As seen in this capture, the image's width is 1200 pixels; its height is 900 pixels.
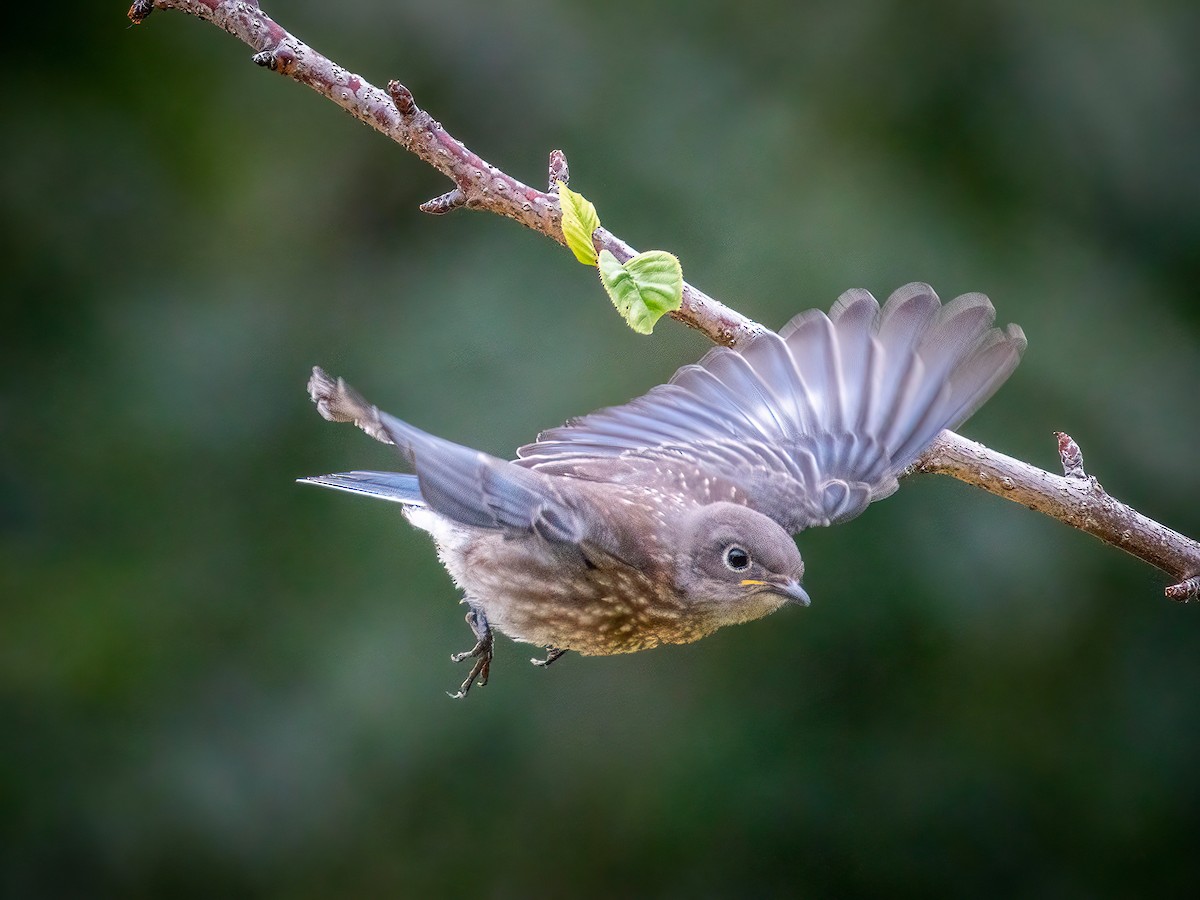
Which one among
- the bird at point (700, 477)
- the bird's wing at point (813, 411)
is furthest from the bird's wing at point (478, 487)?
the bird's wing at point (813, 411)

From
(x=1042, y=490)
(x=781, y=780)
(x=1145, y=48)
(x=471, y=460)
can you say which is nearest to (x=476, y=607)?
(x=471, y=460)

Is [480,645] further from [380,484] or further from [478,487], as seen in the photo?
[478,487]

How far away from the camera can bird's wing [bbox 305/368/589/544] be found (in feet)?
6.91

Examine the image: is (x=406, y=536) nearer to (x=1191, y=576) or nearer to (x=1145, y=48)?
(x=1191, y=576)

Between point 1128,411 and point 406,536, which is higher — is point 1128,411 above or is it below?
above

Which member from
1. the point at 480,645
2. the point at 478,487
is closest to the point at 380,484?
the point at 480,645

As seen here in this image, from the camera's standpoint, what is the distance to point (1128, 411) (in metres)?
4.62

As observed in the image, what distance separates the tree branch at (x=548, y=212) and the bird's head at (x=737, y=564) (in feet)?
1.14

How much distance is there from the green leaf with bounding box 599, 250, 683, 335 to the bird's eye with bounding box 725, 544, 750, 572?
1.77ft

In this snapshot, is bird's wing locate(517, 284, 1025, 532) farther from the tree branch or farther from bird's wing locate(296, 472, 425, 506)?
bird's wing locate(296, 472, 425, 506)

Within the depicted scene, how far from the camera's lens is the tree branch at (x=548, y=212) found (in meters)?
2.25

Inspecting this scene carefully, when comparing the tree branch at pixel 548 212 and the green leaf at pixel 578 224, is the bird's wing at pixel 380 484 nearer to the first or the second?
the tree branch at pixel 548 212

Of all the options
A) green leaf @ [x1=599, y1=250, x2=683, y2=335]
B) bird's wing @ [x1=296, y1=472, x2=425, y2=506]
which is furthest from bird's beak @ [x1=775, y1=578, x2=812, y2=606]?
bird's wing @ [x1=296, y1=472, x2=425, y2=506]

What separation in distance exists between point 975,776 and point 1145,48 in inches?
107
